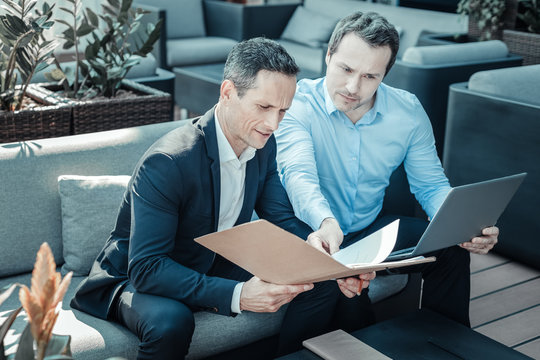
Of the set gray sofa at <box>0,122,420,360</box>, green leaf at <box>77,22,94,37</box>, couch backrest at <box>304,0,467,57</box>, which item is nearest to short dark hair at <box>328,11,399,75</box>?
gray sofa at <box>0,122,420,360</box>

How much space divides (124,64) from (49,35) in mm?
2537

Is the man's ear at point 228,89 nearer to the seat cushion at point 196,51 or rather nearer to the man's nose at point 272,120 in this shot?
the man's nose at point 272,120

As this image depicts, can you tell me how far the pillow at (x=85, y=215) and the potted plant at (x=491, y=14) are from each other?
11.2ft

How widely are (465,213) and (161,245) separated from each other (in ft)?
2.56

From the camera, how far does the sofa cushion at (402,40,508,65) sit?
11.7ft

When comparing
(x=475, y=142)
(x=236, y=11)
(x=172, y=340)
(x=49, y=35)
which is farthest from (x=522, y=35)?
A: (x=172, y=340)

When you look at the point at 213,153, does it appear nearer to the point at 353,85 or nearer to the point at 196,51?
the point at 353,85

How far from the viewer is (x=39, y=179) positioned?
196 centimetres

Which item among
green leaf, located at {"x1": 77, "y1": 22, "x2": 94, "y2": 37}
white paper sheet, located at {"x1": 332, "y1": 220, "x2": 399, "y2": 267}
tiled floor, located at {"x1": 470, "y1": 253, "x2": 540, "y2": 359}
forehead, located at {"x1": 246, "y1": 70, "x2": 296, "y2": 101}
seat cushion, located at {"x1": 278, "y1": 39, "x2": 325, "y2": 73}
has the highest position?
forehead, located at {"x1": 246, "y1": 70, "x2": 296, "y2": 101}

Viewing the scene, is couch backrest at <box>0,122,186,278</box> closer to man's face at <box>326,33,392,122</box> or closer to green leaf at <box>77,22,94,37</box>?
green leaf at <box>77,22,94,37</box>

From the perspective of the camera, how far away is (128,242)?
1720 millimetres

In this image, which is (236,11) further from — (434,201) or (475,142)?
(434,201)

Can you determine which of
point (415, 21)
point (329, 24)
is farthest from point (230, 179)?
point (329, 24)

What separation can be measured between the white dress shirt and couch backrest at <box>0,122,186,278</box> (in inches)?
18.7
